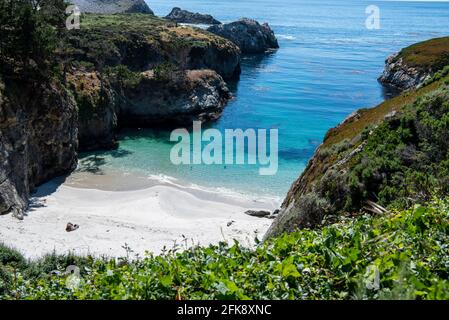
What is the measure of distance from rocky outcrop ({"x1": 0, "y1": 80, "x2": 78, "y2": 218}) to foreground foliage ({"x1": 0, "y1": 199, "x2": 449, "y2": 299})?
25056 millimetres

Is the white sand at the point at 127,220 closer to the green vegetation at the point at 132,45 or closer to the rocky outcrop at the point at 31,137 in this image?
the rocky outcrop at the point at 31,137

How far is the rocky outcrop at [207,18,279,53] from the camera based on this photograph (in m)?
131

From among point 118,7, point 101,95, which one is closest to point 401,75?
point 101,95

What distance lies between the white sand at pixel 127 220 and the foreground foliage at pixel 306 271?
589 inches

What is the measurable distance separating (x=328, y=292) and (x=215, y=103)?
66152mm

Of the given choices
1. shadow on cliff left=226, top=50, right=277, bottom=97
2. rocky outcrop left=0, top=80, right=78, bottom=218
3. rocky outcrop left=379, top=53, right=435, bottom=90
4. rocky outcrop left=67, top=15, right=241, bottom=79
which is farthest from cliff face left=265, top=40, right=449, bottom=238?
shadow on cliff left=226, top=50, right=277, bottom=97

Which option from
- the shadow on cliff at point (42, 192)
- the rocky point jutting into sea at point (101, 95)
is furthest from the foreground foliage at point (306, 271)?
the shadow on cliff at point (42, 192)

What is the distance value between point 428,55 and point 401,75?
576cm

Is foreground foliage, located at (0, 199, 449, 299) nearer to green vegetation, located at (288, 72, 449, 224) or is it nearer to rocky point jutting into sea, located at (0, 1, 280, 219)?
green vegetation, located at (288, 72, 449, 224)

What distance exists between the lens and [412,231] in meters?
8.61

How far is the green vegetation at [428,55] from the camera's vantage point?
271 feet

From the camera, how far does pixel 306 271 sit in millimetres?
7754

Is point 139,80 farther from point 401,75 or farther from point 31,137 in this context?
point 401,75
